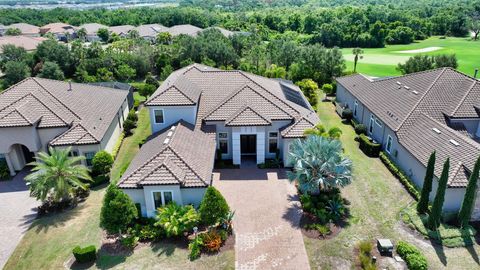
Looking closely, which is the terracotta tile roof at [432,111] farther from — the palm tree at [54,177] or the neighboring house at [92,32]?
the neighboring house at [92,32]

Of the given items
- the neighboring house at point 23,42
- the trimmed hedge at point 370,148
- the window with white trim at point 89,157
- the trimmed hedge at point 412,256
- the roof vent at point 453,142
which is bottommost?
the trimmed hedge at point 412,256

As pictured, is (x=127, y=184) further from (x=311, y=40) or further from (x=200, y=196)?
(x=311, y=40)

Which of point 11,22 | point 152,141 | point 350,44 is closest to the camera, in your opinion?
point 152,141

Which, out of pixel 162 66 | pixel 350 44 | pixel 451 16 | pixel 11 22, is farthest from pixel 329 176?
pixel 11 22

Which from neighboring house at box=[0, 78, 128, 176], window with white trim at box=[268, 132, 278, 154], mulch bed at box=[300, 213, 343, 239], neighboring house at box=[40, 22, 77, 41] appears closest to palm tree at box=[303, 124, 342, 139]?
window with white trim at box=[268, 132, 278, 154]

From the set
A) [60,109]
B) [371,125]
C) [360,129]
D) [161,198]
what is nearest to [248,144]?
[161,198]

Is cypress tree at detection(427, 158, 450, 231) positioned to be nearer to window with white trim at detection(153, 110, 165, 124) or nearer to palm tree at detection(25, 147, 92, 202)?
window with white trim at detection(153, 110, 165, 124)

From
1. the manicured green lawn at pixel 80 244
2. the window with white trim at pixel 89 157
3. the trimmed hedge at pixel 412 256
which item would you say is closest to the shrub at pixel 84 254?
the manicured green lawn at pixel 80 244
